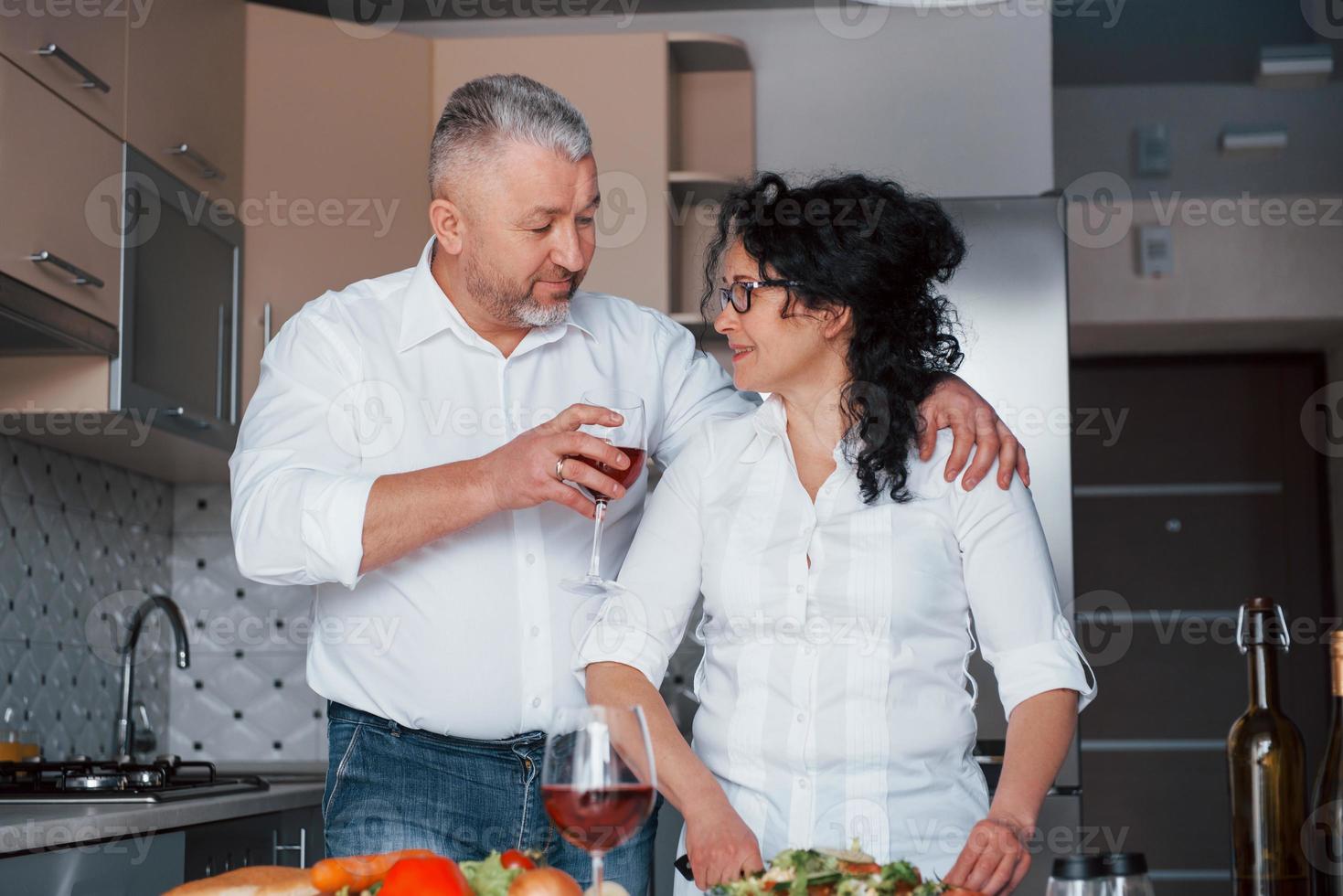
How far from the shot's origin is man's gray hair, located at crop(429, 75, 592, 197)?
64.5 inches

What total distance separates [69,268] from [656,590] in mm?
1258

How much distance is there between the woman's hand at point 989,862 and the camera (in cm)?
110

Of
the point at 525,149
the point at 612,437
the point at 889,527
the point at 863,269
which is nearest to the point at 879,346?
the point at 863,269

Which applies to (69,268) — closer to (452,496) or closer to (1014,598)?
(452,496)

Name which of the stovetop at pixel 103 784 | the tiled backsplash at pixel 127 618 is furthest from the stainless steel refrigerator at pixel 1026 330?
the tiled backsplash at pixel 127 618

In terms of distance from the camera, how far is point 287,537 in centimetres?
143

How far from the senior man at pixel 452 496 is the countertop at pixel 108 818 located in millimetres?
320

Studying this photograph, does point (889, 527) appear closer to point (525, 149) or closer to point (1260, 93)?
point (525, 149)

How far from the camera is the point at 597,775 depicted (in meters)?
0.81

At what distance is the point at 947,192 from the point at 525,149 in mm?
1931

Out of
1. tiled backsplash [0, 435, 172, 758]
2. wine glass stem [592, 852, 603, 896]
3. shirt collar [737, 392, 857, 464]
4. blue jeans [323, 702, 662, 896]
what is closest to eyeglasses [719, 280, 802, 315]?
shirt collar [737, 392, 857, 464]

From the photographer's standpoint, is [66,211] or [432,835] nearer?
[432,835]

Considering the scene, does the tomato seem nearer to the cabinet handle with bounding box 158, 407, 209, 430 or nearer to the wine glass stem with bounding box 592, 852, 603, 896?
the wine glass stem with bounding box 592, 852, 603, 896

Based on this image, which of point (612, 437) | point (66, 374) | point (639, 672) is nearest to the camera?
point (612, 437)
